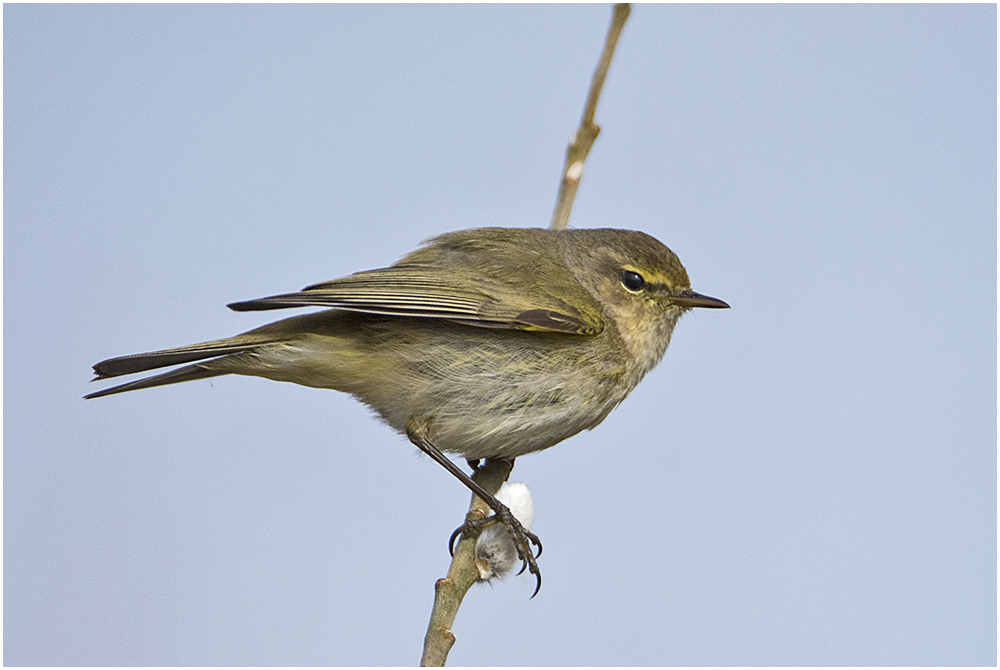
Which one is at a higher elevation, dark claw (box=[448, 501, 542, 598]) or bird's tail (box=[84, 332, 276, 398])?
bird's tail (box=[84, 332, 276, 398])

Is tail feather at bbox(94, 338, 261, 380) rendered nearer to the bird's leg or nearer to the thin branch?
the bird's leg

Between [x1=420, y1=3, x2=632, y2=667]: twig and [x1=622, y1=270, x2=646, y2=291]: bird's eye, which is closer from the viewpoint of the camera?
[x1=420, y1=3, x2=632, y2=667]: twig

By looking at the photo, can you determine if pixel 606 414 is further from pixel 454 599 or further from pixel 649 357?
pixel 454 599

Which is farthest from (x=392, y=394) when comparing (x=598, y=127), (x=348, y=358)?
→ (x=598, y=127)

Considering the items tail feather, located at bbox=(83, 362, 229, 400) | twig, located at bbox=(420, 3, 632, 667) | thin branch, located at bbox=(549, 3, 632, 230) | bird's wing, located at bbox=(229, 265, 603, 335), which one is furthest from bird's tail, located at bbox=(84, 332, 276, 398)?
thin branch, located at bbox=(549, 3, 632, 230)

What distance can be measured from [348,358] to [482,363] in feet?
1.41

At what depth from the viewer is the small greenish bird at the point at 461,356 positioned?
9.38ft

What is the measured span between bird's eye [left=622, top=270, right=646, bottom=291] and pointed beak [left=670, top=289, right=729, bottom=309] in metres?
0.12

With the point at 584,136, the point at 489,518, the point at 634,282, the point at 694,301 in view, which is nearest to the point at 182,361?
the point at 489,518

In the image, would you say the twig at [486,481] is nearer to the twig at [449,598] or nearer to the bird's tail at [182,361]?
the twig at [449,598]

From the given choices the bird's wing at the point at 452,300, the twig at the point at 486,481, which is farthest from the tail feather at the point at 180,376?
the twig at the point at 486,481

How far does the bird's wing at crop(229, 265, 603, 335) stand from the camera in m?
2.71

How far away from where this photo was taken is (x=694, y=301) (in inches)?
122

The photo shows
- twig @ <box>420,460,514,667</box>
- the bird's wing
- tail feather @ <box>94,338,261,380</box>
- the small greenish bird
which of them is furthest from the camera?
the small greenish bird
